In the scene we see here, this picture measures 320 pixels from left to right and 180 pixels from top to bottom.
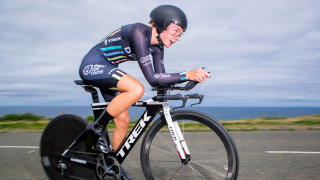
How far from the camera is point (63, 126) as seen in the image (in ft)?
9.99

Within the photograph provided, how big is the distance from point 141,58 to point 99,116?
0.81 metres

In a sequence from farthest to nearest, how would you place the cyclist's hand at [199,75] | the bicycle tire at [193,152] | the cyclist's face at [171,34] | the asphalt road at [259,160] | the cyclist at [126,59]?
1. the asphalt road at [259,160]
2. the cyclist's face at [171,34]
3. the cyclist at [126,59]
4. the bicycle tire at [193,152]
5. the cyclist's hand at [199,75]

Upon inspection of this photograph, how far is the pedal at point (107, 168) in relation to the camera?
2586 millimetres

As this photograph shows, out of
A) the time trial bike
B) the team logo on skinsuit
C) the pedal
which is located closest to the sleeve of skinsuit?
the time trial bike

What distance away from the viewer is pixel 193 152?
8.50 ft

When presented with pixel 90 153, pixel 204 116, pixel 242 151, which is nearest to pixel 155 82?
pixel 204 116

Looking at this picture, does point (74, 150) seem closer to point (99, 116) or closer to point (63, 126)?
point (63, 126)

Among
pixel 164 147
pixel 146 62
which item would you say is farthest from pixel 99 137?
pixel 146 62

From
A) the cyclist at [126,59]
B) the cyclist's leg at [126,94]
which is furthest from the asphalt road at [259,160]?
the cyclist's leg at [126,94]

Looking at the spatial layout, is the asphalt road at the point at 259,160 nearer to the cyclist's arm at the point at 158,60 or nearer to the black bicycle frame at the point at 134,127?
the black bicycle frame at the point at 134,127

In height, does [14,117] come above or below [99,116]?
below

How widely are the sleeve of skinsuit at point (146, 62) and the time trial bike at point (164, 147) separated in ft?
0.40

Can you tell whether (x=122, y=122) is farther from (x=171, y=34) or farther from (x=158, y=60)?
(x=171, y=34)

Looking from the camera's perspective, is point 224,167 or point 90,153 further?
point 90,153
